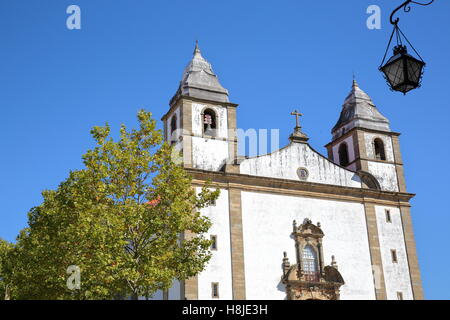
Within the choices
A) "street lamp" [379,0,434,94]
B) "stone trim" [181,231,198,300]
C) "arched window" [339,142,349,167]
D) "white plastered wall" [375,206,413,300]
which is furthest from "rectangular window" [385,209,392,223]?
"street lamp" [379,0,434,94]

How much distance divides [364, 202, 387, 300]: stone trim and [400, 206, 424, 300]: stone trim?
7.12 ft

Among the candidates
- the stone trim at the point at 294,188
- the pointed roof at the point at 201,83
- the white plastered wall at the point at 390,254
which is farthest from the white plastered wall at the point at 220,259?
the white plastered wall at the point at 390,254

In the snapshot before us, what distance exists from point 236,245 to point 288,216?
3.95m

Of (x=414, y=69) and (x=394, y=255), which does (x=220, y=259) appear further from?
(x=414, y=69)

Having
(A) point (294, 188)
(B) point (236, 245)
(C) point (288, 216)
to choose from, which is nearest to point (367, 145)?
(A) point (294, 188)

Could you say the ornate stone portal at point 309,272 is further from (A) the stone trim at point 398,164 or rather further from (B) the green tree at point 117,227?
(B) the green tree at point 117,227

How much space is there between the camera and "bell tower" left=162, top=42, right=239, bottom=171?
3178 centimetres

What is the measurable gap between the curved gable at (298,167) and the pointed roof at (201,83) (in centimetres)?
439

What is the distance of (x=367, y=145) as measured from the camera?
37469 millimetres

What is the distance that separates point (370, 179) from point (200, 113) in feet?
38.1

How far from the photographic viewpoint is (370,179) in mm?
36062
